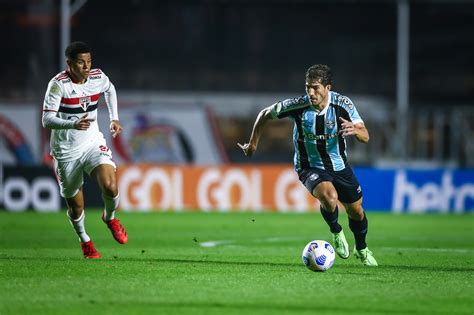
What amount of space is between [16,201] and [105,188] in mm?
13182

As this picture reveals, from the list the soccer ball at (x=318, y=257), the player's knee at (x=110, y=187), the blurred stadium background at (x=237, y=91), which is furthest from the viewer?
the blurred stadium background at (x=237, y=91)

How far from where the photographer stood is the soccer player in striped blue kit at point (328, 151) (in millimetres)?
11766

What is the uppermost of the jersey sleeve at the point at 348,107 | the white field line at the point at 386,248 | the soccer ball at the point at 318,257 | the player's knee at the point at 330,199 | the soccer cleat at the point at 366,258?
the jersey sleeve at the point at 348,107

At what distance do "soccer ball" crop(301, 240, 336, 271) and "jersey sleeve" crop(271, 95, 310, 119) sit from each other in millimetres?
1846

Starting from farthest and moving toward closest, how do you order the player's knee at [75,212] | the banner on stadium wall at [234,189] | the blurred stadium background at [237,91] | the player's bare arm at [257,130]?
the blurred stadium background at [237,91] → the banner on stadium wall at [234,189] → the player's knee at [75,212] → the player's bare arm at [257,130]

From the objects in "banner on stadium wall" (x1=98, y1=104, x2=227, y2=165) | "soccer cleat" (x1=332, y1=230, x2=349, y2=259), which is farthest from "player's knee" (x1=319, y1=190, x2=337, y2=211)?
"banner on stadium wall" (x1=98, y1=104, x2=227, y2=165)

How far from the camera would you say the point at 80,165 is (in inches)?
476

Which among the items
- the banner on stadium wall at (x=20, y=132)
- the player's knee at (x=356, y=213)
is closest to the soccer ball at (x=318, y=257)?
the player's knee at (x=356, y=213)

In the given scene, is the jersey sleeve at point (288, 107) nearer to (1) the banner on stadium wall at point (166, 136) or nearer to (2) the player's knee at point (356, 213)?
(2) the player's knee at point (356, 213)

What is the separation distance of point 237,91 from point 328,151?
106 ft

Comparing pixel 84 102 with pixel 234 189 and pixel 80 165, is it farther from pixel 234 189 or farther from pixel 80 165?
pixel 234 189

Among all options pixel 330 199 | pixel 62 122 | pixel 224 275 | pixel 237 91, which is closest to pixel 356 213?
pixel 330 199

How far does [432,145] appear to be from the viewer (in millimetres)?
35125

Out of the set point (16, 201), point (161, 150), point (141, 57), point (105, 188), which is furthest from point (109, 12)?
point (105, 188)
